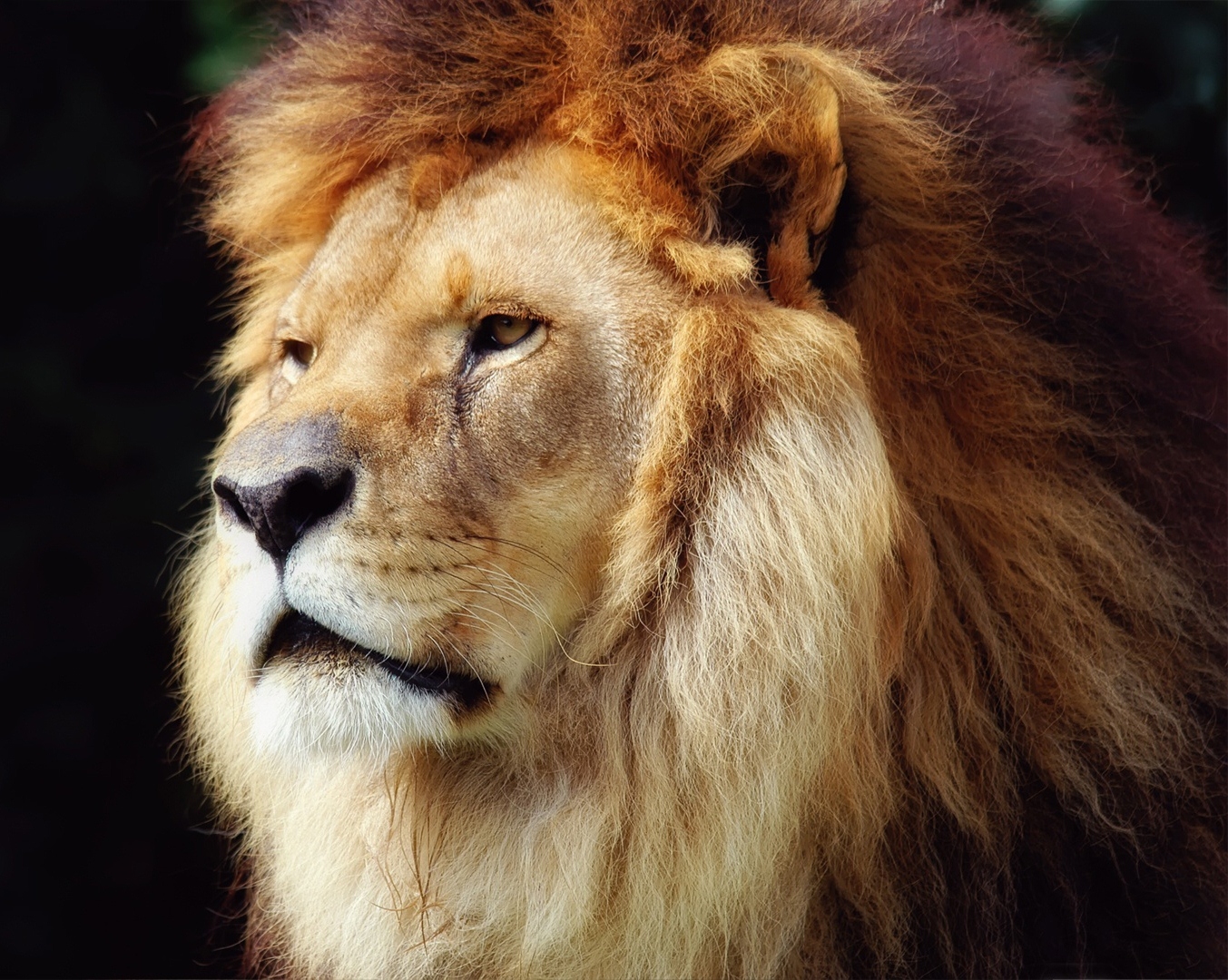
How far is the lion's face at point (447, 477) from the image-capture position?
4.33ft

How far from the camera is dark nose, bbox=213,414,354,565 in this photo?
130 centimetres

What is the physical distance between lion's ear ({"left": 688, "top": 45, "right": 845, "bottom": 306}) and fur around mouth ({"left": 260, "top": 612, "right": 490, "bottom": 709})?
55 centimetres

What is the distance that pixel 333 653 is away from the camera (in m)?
1.35

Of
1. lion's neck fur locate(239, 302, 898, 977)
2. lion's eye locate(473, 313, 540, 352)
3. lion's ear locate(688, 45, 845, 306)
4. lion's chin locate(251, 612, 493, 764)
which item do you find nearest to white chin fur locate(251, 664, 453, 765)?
lion's chin locate(251, 612, 493, 764)

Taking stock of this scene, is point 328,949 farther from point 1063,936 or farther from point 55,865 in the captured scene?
point 55,865

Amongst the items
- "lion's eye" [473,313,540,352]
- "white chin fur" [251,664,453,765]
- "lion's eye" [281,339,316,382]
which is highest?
"lion's eye" [473,313,540,352]

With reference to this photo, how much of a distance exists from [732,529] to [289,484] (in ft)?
1.50

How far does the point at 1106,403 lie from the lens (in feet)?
5.03

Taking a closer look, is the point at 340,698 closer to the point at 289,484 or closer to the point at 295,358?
the point at 289,484

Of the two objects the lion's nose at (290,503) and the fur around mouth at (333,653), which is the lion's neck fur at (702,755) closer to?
the fur around mouth at (333,653)

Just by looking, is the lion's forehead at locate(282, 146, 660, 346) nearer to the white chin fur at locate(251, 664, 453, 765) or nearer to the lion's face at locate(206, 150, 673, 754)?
the lion's face at locate(206, 150, 673, 754)

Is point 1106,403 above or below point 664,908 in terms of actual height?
above

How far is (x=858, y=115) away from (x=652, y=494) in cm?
48

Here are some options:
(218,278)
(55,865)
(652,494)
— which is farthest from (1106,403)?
(55,865)
